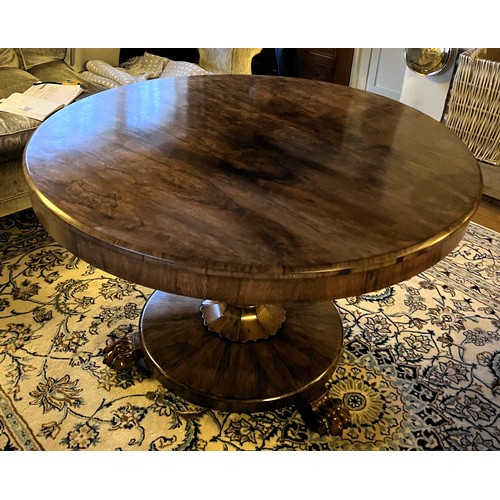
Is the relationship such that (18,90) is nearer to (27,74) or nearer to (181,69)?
(27,74)

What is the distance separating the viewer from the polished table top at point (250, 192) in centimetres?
76

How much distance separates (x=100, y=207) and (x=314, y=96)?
0.76 m

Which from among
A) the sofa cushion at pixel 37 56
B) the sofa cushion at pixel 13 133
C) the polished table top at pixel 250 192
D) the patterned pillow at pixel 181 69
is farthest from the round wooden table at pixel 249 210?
the sofa cushion at pixel 37 56

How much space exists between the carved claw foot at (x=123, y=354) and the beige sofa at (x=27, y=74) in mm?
664

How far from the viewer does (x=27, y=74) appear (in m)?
2.05

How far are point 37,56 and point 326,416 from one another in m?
1.83

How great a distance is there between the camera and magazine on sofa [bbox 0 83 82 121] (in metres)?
1.73

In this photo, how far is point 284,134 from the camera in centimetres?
115

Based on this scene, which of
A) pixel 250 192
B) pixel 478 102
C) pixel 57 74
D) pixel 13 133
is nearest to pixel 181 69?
pixel 57 74

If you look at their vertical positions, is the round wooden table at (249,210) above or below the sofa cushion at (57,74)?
above

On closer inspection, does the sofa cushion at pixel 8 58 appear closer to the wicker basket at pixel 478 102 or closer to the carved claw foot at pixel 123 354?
the carved claw foot at pixel 123 354

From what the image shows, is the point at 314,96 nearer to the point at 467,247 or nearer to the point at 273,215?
the point at 273,215

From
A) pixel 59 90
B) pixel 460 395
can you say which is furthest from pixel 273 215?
pixel 59 90

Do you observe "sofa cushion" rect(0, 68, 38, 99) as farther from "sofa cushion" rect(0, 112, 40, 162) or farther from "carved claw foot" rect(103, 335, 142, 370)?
"carved claw foot" rect(103, 335, 142, 370)
